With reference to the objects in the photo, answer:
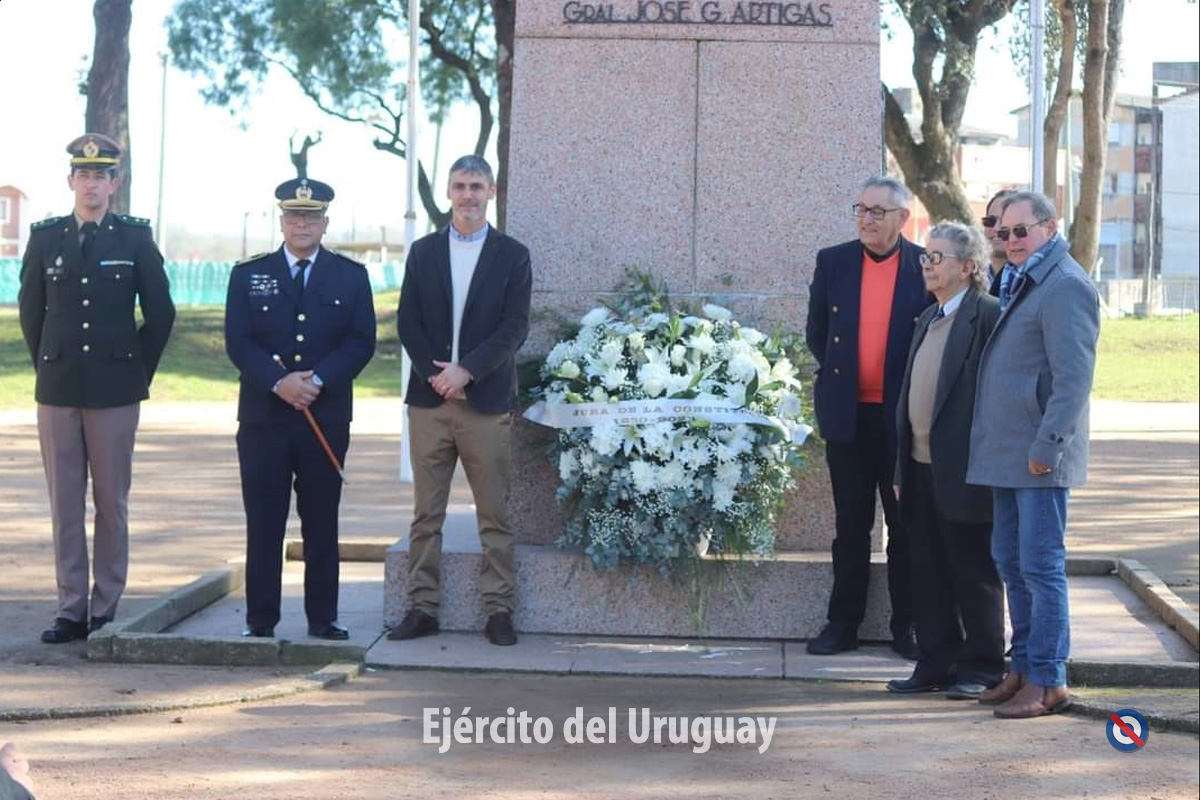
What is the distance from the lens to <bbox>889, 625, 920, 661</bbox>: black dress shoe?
768 centimetres

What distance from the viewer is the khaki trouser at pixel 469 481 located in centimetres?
779

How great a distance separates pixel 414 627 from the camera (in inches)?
309

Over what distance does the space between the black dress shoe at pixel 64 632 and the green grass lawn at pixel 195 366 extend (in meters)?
15.1

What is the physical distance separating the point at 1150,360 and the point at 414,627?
3423cm

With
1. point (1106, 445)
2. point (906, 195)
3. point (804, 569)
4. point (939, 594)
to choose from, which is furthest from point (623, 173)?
point (1106, 445)

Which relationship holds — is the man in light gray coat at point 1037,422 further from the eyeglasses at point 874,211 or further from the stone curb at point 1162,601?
the stone curb at point 1162,601

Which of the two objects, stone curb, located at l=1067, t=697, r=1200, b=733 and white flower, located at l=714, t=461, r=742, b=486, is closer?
stone curb, located at l=1067, t=697, r=1200, b=733

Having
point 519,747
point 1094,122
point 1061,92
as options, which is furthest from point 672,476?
point 1061,92

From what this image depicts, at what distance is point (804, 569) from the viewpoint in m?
8.01

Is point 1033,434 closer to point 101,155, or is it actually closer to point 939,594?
point 939,594

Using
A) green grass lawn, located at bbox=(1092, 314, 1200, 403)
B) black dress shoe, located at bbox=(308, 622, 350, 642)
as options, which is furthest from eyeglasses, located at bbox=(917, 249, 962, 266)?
green grass lawn, located at bbox=(1092, 314, 1200, 403)

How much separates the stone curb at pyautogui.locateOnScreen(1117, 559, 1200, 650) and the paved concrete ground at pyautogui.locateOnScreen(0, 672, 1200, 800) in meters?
1.78

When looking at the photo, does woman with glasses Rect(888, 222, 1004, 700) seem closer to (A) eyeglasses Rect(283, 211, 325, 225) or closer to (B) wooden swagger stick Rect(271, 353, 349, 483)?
(B) wooden swagger stick Rect(271, 353, 349, 483)

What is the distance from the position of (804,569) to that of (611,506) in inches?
37.3
